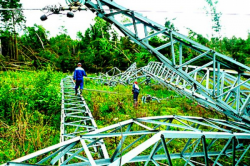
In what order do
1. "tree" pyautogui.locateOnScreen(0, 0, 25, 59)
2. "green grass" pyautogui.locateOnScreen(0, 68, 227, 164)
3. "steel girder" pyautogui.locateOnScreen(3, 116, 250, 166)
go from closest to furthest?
1. "steel girder" pyautogui.locateOnScreen(3, 116, 250, 166)
2. "green grass" pyautogui.locateOnScreen(0, 68, 227, 164)
3. "tree" pyautogui.locateOnScreen(0, 0, 25, 59)

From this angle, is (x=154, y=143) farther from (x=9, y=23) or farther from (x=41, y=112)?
(x=9, y=23)

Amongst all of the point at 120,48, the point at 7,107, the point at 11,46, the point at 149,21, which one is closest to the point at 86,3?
the point at 149,21

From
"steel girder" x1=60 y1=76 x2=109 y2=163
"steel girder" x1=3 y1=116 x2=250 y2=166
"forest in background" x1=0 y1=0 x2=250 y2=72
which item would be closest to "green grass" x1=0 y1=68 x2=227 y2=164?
"steel girder" x1=60 y1=76 x2=109 y2=163

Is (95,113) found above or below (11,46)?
below

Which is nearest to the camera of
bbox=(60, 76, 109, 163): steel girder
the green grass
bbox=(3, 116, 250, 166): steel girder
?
bbox=(3, 116, 250, 166): steel girder

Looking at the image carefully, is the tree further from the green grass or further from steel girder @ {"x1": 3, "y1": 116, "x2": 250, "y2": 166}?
steel girder @ {"x1": 3, "y1": 116, "x2": 250, "y2": 166}

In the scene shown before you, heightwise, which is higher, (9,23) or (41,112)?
(9,23)

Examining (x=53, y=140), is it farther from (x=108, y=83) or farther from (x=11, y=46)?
(x=11, y=46)

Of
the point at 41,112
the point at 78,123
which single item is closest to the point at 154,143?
the point at 78,123

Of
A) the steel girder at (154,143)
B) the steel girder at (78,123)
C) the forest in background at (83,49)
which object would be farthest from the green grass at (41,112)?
the forest in background at (83,49)

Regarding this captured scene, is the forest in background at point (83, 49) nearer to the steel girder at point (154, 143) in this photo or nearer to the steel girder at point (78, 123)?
the steel girder at point (78, 123)

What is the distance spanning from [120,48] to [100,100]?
71.1 ft

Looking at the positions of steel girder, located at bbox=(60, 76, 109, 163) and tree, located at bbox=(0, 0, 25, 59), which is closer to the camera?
steel girder, located at bbox=(60, 76, 109, 163)

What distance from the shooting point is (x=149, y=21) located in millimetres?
4727
